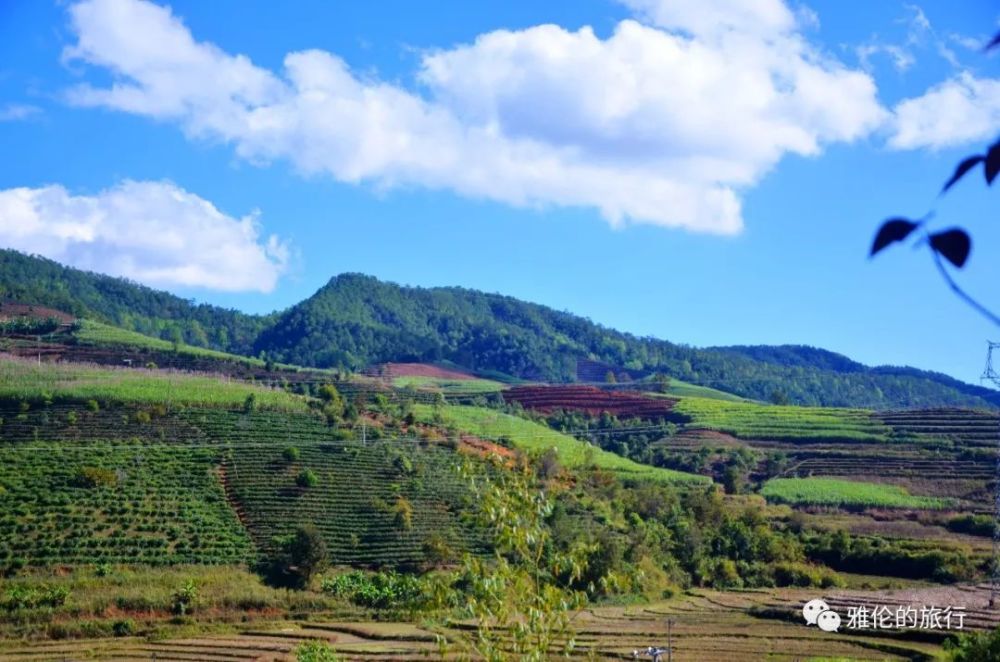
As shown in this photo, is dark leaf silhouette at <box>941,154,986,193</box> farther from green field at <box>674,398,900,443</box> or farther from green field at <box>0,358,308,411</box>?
green field at <box>674,398,900,443</box>

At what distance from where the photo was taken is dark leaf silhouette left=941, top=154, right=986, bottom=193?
123 inches

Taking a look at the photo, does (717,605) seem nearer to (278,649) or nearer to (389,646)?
(389,646)

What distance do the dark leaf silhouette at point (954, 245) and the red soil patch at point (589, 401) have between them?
78054 mm

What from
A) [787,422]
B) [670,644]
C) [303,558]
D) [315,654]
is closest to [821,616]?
[670,644]

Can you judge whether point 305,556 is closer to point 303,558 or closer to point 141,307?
point 303,558

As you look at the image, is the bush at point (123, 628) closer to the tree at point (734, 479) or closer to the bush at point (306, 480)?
the bush at point (306, 480)

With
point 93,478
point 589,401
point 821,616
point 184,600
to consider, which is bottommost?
point 184,600

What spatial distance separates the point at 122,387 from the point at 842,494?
4229 cm

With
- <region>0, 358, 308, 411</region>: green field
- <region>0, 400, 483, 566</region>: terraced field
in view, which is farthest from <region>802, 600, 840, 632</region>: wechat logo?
<region>0, 358, 308, 411</region>: green field

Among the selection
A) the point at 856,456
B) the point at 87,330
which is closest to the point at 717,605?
the point at 856,456

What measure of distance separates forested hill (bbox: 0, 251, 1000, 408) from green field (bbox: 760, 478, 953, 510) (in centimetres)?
5822

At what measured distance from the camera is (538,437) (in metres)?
64.3

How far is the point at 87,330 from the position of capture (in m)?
79.8

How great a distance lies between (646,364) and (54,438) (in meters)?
90.6
